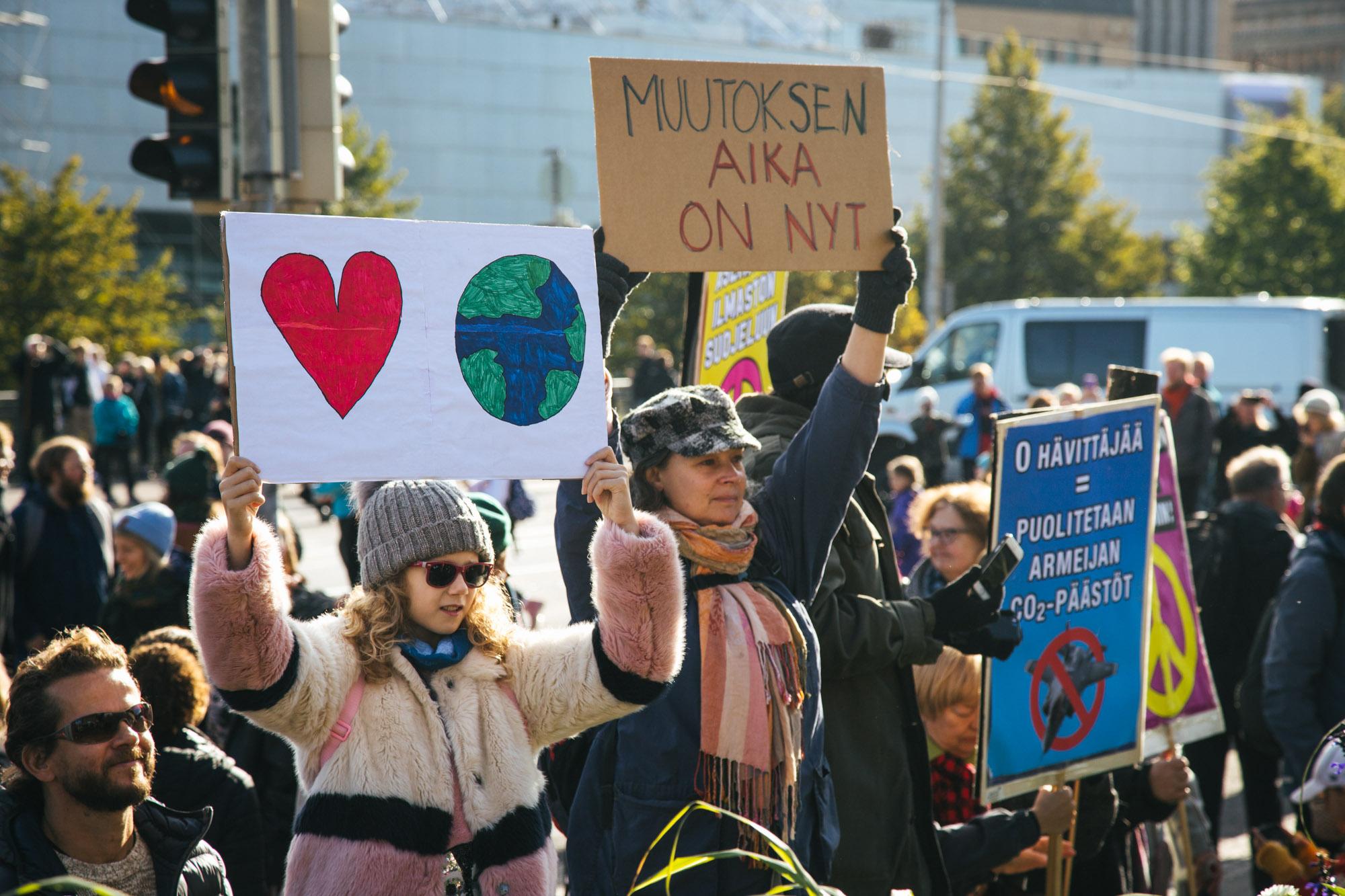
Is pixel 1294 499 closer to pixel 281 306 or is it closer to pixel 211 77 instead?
pixel 211 77

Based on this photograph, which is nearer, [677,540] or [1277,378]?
[677,540]

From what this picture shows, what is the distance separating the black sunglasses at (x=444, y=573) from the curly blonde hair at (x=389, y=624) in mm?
55

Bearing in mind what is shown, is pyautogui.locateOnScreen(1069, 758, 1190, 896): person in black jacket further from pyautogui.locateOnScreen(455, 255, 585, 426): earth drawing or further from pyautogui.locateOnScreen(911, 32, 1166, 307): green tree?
pyautogui.locateOnScreen(911, 32, 1166, 307): green tree

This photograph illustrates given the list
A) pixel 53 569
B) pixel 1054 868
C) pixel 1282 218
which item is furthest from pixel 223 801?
pixel 1282 218

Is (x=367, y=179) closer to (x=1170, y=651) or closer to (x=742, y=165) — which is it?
(x=1170, y=651)

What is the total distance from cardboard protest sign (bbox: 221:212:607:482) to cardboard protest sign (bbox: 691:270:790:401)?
211cm

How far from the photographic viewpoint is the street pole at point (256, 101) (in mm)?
5516

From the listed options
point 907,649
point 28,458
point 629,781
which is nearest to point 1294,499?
point 907,649

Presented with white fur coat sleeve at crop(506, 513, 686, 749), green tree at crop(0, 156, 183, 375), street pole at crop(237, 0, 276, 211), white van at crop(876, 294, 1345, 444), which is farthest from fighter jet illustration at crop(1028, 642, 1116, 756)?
green tree at crop(0, 156, 183, 375)

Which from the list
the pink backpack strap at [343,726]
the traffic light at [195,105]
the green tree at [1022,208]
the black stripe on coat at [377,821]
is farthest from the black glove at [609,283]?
the green tree at [1022,208]

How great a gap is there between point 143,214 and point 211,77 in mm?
41936

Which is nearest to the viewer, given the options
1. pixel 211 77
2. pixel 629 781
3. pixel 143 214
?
pixel 629 781

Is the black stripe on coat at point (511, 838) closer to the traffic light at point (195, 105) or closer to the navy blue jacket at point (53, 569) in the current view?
the traffic light at point (195, 105)

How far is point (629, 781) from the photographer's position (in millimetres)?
2977
